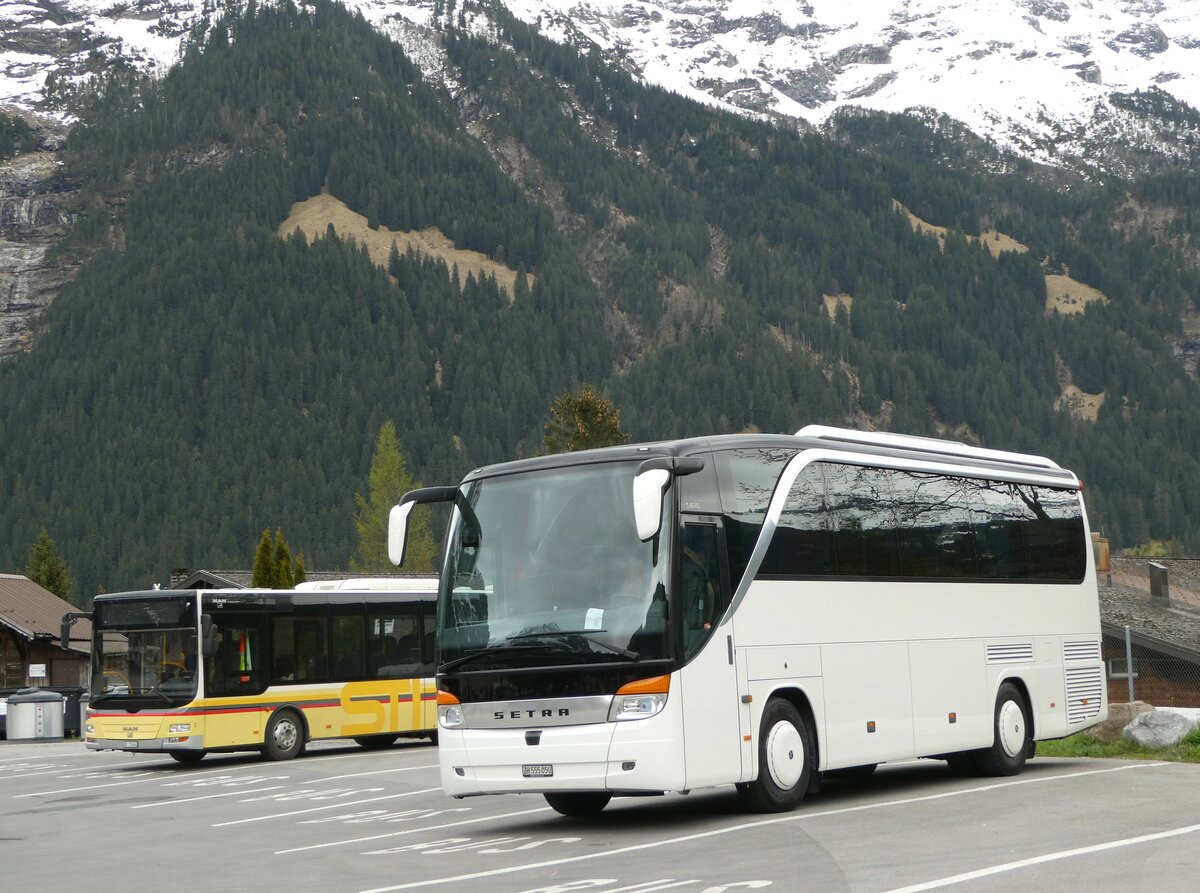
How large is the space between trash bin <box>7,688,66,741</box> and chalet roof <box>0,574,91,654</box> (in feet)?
40.9

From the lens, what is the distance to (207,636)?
90.1ft

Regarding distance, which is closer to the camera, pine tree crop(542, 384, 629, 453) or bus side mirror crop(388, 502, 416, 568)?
bus side mirror crop(388, 502, 416, 568)

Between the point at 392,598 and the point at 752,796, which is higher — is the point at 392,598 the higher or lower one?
the higher one

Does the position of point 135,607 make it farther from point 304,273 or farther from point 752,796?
point 304,273

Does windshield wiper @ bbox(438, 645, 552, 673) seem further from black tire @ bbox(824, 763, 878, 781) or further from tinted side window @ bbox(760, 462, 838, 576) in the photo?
black tire @ bbox(824, 763, 878, 781)

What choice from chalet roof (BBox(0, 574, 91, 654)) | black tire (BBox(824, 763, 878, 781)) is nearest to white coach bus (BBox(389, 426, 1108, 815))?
black tire (BBox(824, 763, 878, 781))

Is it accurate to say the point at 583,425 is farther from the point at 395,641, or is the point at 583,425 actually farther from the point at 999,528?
the point at 999,528

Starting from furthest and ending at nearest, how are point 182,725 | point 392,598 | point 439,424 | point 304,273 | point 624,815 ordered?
1. point 304,273
2. point 439,424
3. point 392,598
4. point 182,725
5. point 624,815

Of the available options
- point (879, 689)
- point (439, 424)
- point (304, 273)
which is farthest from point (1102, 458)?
point (879, 689)

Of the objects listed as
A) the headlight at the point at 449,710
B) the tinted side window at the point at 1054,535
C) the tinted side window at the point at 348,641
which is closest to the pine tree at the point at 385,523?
the tinted side window at the point at 348,641

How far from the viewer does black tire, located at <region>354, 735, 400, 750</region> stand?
1235 inches

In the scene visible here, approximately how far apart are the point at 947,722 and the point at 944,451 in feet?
10.3

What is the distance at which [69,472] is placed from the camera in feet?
538

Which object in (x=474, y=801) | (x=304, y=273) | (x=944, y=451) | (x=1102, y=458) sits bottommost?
(x=474, y=801)
